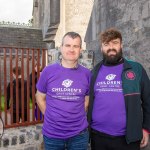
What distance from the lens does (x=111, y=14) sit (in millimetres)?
6438

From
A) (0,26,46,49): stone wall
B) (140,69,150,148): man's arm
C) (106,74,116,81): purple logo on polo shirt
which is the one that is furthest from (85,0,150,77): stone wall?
(0,26,46,49): stone wall

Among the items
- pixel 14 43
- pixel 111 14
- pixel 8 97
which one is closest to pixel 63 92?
pixel 8 97

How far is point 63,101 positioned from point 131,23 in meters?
2.85

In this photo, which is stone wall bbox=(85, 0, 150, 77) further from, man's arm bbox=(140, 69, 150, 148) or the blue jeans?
the blue jeans

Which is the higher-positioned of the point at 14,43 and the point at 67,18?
the point at 67,18

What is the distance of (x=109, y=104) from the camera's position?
10.8ft

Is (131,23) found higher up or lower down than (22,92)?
higher up

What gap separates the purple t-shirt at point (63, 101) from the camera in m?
3.18

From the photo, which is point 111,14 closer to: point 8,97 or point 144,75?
point 8,97

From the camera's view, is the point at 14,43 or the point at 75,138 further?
the point at 14,43

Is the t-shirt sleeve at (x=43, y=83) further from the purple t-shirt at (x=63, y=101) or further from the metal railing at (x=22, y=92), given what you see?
the metal railing at (x=22, y=92)

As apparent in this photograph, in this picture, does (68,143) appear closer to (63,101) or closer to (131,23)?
(63,101)

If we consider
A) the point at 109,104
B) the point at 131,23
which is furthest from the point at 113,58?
the point at 131,23

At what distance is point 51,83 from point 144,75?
3.53 ft
